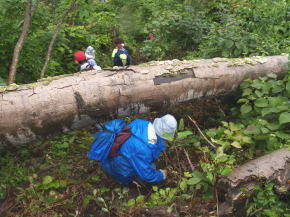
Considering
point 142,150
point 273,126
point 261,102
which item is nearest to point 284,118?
point 273,126

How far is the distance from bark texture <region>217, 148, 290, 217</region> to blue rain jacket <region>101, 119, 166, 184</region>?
28.9 inches

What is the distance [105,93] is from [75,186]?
1092 millimetres

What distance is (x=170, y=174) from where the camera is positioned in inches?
129

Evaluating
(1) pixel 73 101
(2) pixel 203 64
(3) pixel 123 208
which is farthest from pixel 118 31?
(3) pixel 123 208

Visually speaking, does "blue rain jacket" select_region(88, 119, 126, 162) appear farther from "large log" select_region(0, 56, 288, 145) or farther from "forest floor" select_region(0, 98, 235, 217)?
"forest floor" select_region(0, 98, 235, 217)

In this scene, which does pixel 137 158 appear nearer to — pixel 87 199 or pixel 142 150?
pixel 142 150

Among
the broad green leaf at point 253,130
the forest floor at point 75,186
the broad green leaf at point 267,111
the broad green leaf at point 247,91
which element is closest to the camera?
the forest floor at point 75,186

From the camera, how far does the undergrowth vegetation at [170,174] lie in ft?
8.49

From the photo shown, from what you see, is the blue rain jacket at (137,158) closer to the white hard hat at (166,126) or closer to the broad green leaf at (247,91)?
the white hard hat at (166,126)

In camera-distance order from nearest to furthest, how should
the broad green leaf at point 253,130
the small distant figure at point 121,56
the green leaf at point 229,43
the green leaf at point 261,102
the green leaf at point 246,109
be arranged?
the broad green leaf at point 253,130
the green leaf at point 261,102
the green leaf at point 246,109
the green leaf at point 229,43
the small distant figure at point 121,56

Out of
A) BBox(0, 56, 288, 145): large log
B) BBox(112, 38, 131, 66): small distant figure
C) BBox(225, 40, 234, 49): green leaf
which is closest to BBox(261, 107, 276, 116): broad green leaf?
BBox(0, 56, 288, 145): large log

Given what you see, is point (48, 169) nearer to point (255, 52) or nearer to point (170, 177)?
point (170, 177)

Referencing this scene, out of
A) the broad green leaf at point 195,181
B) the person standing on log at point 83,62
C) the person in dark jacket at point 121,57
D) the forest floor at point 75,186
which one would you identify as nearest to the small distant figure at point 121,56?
the person in dark jacket at point 121,57

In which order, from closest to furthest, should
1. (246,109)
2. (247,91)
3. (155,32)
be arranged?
(246,109), (247,91), (155,32)
